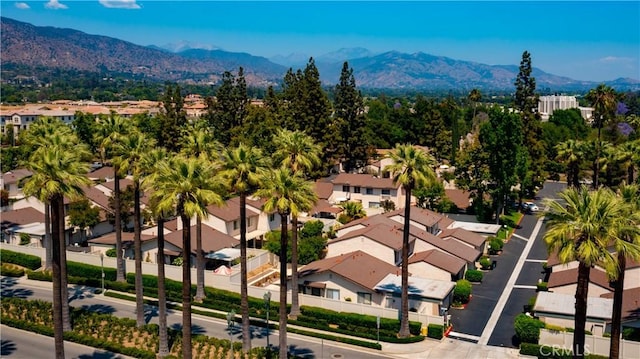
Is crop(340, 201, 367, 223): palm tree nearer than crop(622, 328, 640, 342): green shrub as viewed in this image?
No

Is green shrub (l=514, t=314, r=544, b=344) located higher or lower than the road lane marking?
higher

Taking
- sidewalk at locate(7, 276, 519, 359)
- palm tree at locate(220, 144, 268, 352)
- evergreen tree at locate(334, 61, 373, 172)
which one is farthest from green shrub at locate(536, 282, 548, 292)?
evergreen tree at locate(334, 61, 373, 172)

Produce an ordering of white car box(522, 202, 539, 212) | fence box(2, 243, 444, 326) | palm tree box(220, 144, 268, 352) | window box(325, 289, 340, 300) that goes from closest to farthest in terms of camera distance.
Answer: palm tree box(220, 144, 268, 352), fence box(2, 243, 444, 326), window box(325, 289, 340, 300), white car box(522, 202, 539, 212)

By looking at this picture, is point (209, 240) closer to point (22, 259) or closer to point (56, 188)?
point (22, 259)

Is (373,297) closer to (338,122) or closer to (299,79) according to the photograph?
(338,122)

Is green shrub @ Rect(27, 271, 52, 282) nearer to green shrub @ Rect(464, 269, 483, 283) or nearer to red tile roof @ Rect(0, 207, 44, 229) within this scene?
red tile roof @ Rect(0, 207, 44, 229)

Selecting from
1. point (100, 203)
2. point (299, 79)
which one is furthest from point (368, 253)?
point (299, 79)
